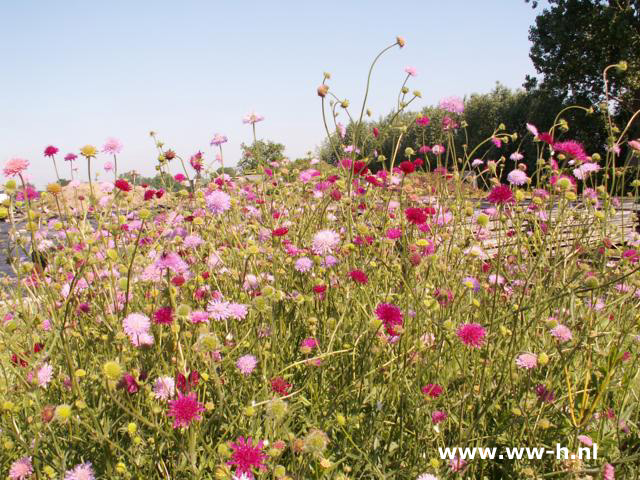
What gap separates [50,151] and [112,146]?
33 centimetres

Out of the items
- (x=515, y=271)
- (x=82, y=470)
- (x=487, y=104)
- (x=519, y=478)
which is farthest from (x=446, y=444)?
(x=487, y=104)

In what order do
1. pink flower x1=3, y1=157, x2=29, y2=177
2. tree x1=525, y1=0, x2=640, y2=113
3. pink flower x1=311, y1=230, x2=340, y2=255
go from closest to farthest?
pink flower x1=3, y1=157, x2=29, y2=177
pink flower x1=311, y1=230, x2=340, y2=255
tree x1=525, y1=0, x2=640, y2=113

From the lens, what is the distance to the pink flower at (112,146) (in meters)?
2.37

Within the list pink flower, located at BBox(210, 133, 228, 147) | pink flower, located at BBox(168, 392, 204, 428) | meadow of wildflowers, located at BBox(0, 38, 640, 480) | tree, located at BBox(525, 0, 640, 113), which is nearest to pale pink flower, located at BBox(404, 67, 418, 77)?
meadow of wildflowers, located at BBox(0, 38, 640, 480)

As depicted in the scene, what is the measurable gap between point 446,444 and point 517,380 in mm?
307

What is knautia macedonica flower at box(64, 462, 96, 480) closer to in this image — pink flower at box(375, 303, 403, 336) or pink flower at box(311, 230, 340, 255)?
pink flower at box(375, 303, 403, 336)

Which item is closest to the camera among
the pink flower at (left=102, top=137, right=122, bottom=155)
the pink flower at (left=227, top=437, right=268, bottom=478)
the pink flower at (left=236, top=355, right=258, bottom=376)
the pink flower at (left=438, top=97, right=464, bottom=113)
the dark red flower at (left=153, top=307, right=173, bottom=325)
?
the pink flower at (left=227, top=437, right=268, bottom=478)

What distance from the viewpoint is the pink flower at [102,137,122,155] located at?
2.37 meters

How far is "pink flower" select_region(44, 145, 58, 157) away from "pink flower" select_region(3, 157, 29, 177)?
23.3 inches

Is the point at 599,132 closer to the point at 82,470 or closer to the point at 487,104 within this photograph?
the point at 487,104

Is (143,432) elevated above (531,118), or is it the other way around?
(531,118)

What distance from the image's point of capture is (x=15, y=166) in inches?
71.4

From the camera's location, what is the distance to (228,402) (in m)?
1.53

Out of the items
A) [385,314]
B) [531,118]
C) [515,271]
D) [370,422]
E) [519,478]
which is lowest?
[519,478]
